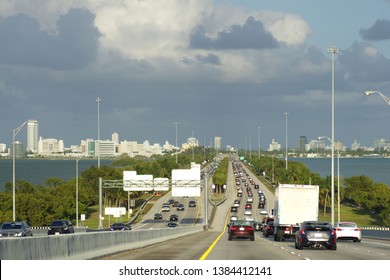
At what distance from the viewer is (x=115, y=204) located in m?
161

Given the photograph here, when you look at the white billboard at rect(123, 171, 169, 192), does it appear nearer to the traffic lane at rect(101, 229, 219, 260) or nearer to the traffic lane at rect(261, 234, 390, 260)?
the traffic lane at rect(101, 229, 219, 260)

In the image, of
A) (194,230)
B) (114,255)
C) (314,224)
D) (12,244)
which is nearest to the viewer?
(12,244)

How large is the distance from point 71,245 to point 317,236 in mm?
16201

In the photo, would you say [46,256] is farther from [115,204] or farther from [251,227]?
[115,204]

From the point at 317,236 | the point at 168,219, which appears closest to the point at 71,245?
the point at 317,236

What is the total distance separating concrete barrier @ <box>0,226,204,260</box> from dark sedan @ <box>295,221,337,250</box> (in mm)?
8123

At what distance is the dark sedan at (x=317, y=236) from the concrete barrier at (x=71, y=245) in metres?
8.12

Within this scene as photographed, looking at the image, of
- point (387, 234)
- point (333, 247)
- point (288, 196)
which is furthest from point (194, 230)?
point (333, 247)

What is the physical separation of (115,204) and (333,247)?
411 feet

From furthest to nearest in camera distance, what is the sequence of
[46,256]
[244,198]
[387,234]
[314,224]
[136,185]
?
[244,198] < [136,185] < [387,234] < [314,224] < [46,256]

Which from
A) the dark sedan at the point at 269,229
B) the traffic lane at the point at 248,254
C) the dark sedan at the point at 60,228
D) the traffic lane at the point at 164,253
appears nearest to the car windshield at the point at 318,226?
the traffic lane at the point at 248,254

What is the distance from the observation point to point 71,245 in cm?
2506

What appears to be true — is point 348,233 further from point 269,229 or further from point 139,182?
point 139,182

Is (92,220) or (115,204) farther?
(115,204)
